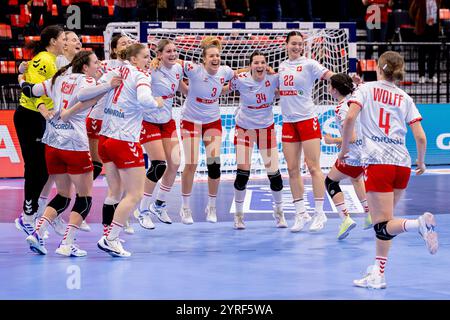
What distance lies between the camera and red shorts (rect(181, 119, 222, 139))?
1089 cm

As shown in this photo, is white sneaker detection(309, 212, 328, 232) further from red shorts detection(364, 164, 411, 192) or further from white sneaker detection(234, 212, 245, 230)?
red shorts detection(364, 164, 411, 192)

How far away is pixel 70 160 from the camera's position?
28.5 ft

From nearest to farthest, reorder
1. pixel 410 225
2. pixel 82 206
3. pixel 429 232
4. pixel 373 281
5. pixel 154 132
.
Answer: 1. pixel 429 232
2. pixel 410 225
3. pixel 373 281
4. pixel 82 206
5. pixel 154 132

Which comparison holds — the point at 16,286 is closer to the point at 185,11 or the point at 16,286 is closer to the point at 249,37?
the point at 249,37

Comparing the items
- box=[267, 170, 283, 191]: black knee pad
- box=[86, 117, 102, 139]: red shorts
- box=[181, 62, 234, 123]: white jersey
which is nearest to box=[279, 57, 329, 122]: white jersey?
box=[267, 170, 283, 191]: black knee pad

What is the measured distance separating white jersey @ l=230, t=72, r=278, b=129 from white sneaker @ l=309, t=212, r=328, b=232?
1.26 m

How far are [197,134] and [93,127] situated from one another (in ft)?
4.41

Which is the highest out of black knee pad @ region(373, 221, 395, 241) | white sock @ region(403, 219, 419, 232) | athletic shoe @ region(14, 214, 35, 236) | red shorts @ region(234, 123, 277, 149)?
red shorts @ region(234, 123, 277, 149)

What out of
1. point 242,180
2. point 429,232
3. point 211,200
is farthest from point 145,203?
point 429,232

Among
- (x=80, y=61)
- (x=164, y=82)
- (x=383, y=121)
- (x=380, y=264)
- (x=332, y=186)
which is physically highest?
(x=80, y=61)

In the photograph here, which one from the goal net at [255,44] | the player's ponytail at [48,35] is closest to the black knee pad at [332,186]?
the player's ponytail at [48,35]

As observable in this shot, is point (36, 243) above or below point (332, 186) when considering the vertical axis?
below

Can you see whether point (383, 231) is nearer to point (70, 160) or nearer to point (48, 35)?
point (70, 160)

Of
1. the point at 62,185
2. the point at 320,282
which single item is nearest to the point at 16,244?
the point at 62,185
